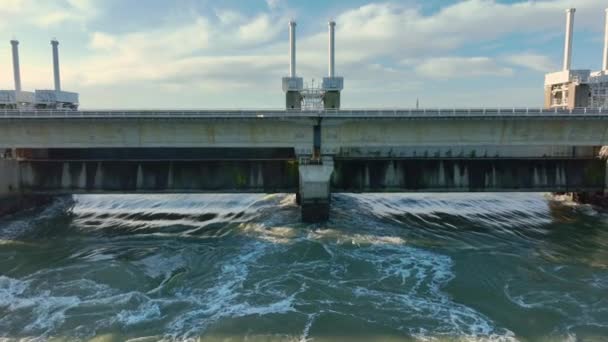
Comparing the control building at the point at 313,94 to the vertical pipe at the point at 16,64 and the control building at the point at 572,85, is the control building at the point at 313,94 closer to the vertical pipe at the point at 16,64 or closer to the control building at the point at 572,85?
the control building at the point at 572,85

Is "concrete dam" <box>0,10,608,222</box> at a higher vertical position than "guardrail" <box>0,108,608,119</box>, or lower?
lower

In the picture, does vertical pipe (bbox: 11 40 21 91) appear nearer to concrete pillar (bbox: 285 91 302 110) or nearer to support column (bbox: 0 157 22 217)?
support column (bbox: 0 157 22 217)

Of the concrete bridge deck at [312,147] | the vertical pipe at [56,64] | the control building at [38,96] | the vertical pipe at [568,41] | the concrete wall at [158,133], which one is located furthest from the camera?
the vertical pipe at [56,64]

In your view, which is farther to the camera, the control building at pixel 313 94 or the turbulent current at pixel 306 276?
the control building at pixel 313 94

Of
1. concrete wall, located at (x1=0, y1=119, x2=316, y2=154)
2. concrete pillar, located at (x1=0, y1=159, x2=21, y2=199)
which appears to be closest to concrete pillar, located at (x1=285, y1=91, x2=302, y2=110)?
A: concrete wall, located at (x1=0, y1=119, x2=316, y2=154)

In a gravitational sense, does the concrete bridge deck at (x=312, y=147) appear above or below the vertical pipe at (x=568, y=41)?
below

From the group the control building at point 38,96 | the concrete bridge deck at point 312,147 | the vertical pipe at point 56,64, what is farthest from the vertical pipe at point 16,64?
the concrete bridge deck at point 312,147

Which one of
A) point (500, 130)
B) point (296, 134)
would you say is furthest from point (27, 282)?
point (500, 130)
